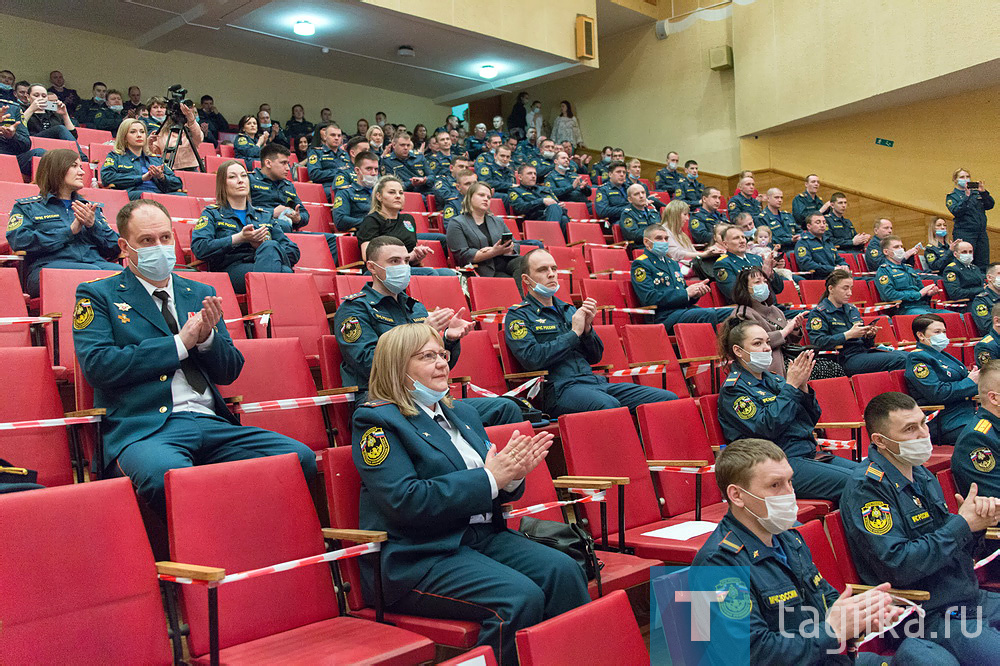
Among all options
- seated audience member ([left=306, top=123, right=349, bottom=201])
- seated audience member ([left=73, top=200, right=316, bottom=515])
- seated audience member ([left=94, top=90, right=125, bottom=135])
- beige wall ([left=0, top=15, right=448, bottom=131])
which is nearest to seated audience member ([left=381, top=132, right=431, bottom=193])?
seated audience member ([left=306, top=123, right=349, bottom=201])

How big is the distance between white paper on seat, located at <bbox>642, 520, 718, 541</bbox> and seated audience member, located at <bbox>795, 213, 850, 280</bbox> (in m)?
5.24

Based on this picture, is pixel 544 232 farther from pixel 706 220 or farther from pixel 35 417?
pixel 35 417

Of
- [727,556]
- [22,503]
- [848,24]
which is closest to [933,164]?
[848,24]

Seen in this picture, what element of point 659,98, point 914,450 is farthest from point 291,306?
point 659,98

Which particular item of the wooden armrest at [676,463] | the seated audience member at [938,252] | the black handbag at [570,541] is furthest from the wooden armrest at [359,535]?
the seated audience member at [938,252]

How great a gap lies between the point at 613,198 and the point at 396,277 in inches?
191

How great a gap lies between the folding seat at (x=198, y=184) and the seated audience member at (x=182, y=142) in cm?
19

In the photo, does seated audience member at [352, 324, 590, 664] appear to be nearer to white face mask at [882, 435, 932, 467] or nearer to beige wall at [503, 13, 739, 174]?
white face mask at [882, 435, 932, 467]

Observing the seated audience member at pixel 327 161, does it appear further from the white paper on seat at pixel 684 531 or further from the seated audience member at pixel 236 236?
the white paper on seat at pixel 684 531

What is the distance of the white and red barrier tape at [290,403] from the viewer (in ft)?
8.19

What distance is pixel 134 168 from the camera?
4.43 m

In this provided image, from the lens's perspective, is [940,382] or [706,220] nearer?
[940,382]

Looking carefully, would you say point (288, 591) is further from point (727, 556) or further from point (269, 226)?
point (269, 226)

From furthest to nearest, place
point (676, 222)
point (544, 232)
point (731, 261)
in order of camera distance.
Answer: point (544, 232) → point (676, 222) → point (731, 261)
